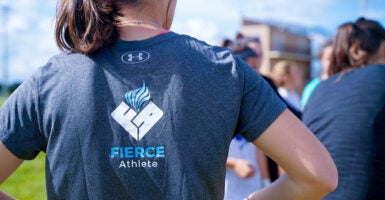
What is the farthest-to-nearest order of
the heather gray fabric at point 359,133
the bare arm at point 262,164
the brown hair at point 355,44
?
1. the bare arm at point 262,164
2. the brown hair at point 355,44
3. the heather gray fabric at point 359,133

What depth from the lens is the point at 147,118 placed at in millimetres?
1378

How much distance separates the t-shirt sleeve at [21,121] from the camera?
1.42 metres

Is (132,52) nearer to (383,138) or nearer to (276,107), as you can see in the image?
(276,107)

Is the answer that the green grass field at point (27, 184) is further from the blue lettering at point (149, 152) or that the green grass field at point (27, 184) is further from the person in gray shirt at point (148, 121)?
the blue lettering at point (149, 152)

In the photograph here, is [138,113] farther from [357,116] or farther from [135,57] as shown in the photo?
[357,116]

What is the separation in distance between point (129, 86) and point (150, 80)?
6 cm

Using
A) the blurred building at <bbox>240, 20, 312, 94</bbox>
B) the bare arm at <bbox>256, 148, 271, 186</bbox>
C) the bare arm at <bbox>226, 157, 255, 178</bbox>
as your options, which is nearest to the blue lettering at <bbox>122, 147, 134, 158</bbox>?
the bare arm at <bbox>226, 157, 255, 178</bbox>

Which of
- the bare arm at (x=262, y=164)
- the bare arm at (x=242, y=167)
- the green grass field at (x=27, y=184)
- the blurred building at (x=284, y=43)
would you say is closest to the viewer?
the bare arm at (x=242, y=167)

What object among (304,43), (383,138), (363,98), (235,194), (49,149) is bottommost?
(304,43)

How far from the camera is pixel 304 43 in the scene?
54.0m

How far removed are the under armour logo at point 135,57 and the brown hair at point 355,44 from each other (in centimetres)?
173

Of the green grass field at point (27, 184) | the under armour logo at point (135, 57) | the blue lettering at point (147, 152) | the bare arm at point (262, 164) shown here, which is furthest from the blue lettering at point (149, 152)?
the green grass field at point (27, 184)

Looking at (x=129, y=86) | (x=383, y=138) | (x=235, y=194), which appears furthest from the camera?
(x=235, y=194)

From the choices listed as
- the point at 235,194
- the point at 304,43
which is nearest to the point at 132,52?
the point at 235,194
